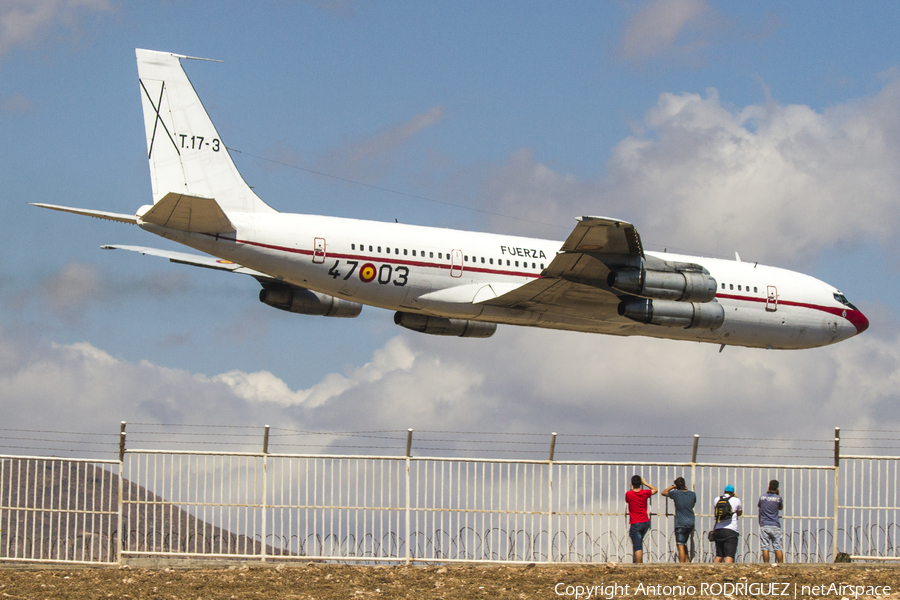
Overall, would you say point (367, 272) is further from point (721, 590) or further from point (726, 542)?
point (721, 590)

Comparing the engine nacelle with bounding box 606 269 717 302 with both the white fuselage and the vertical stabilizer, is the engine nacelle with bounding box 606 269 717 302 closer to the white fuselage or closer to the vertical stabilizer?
the white fuselage

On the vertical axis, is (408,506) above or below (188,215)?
below

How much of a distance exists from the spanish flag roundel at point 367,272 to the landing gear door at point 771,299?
41.7ft

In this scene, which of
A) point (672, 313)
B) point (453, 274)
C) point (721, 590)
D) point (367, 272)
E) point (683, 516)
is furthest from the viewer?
point (672, 313)

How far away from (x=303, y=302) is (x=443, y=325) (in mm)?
4370

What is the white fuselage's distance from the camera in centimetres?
2559

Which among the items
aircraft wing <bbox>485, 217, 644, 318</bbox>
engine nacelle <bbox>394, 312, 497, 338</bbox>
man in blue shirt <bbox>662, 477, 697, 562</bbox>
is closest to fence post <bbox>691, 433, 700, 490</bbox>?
man in blue shirt <bbox>662, 477, 697, 562</bbox>

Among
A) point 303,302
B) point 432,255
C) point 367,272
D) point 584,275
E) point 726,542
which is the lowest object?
point 726,542

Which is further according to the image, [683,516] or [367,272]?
[367,272]

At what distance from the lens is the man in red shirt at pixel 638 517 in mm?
17141

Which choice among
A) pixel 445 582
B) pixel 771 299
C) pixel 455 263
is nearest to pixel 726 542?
pixel 445 582

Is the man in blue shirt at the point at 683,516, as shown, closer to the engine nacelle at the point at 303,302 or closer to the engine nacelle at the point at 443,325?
the engine nacelle at the point at 443,325

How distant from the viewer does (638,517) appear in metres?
17.2

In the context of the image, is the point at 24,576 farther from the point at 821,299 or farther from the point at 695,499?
the point at 821,299
